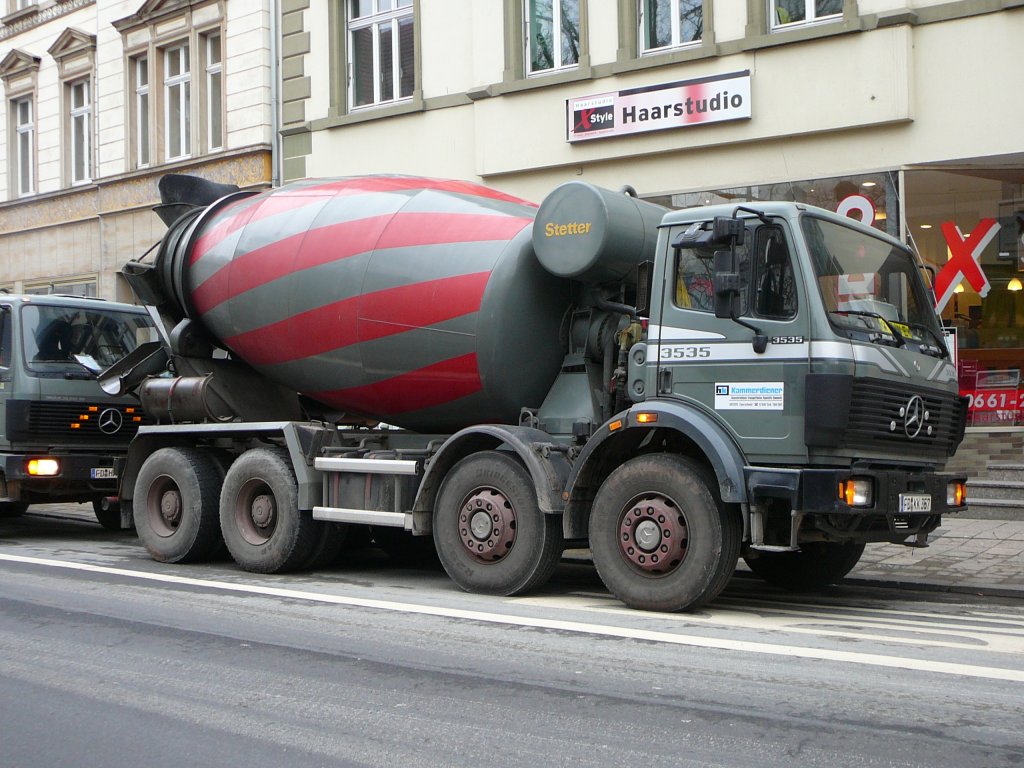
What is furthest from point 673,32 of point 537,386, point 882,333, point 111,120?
point 111,120

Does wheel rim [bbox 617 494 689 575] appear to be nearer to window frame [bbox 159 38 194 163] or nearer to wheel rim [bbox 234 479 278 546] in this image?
wheel rim [bbox 234 479 278 546]

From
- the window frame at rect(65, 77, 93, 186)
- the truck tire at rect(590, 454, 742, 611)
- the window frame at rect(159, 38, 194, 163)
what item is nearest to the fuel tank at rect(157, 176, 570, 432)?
the truck tire at rect(590, 454, 742, 611)

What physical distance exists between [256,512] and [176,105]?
47.3ft

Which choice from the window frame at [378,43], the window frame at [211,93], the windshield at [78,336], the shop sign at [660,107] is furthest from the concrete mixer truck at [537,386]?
the window frame at [211,93]

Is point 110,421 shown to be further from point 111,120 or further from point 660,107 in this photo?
point 111,120

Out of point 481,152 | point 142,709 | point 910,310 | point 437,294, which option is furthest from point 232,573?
point 481,152

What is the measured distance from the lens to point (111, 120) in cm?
2339

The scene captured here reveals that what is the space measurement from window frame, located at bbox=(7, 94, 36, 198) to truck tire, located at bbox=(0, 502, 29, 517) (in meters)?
12.2

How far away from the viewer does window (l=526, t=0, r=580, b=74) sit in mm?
16422

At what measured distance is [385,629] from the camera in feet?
24.0

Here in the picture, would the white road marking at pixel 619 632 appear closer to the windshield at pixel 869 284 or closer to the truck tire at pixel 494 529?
the truck tire at pixel 494 529

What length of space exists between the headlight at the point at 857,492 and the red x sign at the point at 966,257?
24.0 feet

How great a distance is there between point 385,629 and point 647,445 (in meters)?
2.16

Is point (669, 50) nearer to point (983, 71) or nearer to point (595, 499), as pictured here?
point (983, 71)
